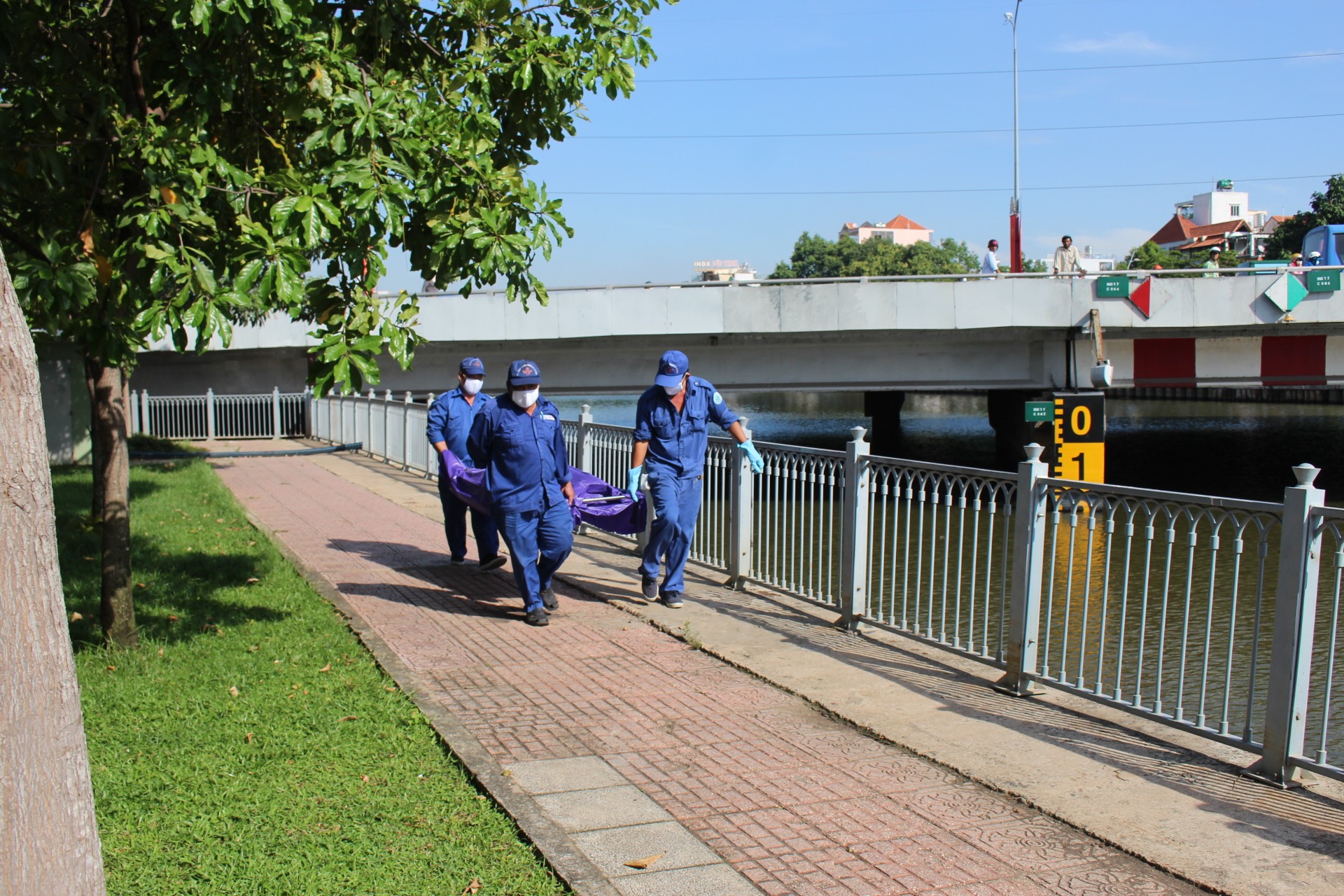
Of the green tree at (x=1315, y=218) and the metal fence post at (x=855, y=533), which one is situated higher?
the green tree at (x=1315, y=218)

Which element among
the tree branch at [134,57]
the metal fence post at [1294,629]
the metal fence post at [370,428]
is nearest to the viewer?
the metal fence post at [1294,629]

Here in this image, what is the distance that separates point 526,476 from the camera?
741cm

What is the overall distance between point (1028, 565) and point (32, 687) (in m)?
4.52

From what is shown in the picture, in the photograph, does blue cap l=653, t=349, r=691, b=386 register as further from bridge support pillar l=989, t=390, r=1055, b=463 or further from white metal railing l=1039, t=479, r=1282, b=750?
bridge support pillar l=989, t=390, r=1055, b=463

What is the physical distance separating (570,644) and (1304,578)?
405 centimetres

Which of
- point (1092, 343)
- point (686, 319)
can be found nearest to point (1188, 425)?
point (1092, 343)

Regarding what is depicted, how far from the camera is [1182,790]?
4480 millimetres

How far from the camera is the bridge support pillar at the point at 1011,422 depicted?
2200cm

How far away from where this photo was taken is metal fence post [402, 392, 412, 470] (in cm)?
1831

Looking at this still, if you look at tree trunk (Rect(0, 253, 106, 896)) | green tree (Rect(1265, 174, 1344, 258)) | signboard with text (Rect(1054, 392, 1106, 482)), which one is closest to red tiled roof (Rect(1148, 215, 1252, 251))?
green tree (Rect(1265, 174, 1344, 258))

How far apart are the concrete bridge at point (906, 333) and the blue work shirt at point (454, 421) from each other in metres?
9.01

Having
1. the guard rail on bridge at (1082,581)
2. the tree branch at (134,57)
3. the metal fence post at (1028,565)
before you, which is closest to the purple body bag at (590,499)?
the guard rail on bridge at (1082,581)

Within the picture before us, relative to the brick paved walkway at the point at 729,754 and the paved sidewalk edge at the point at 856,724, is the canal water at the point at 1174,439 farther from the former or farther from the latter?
the brick paved walkway at the point at 729,754

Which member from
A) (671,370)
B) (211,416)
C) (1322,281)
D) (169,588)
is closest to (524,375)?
(671,370)
